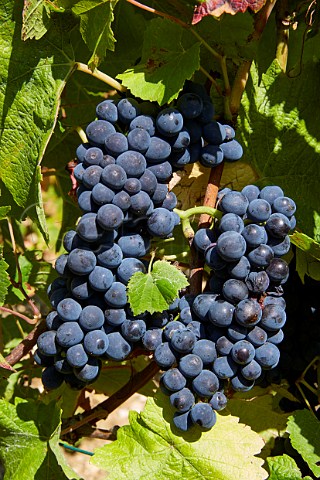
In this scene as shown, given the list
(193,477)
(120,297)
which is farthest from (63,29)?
(193,477)

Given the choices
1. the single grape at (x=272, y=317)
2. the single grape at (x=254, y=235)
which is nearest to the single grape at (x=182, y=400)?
the single grape at (x=272, y=317)

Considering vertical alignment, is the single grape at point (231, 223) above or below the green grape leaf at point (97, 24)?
below

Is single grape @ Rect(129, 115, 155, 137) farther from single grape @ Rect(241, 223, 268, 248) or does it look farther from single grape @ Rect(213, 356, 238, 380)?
single grape @ Rect(213, 356, 238, 380)

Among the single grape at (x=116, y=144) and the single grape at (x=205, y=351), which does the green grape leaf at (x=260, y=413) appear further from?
the single grape at (x=116, y=144)

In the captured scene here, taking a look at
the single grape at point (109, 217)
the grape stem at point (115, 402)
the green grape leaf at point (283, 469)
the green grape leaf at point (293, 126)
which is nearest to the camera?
the single grape at point (109, 217)

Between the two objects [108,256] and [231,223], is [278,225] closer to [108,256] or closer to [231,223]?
[231,223]

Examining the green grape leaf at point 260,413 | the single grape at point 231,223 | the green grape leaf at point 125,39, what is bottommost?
the green grape leaf at point 260,413

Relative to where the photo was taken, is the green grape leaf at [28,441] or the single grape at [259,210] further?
the green grape leaf at [28,441]
